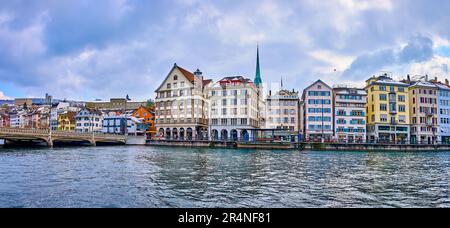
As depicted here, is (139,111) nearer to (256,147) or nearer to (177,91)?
(177,91)

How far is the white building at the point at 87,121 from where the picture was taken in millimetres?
133500

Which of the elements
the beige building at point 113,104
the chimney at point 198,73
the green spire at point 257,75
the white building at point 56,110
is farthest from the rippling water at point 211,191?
the beige building at point 113,104

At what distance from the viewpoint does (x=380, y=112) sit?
91.9m

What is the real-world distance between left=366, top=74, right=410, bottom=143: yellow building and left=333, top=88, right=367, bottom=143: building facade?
14.9ft

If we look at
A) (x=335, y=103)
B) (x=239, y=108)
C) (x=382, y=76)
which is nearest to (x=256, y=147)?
(x=239, y=108)

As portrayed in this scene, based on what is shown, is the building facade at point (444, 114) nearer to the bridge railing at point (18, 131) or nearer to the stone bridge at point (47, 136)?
the stone bridge at point (47, 136)

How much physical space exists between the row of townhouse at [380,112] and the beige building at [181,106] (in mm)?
30170

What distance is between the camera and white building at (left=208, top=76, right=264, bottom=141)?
91.9 metres

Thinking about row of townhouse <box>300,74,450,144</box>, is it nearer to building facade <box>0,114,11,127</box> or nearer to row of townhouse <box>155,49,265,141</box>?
row of townhouse <box>155,49,265,141</box>

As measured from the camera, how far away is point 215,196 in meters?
16.2

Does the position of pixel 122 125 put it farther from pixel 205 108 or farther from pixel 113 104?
pixel 113 104

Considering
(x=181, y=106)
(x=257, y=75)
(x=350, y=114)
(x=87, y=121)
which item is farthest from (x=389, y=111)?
(x=87, y=121)
